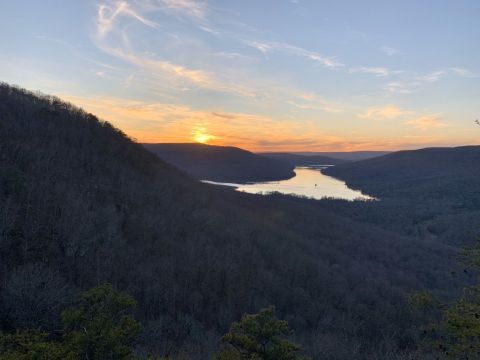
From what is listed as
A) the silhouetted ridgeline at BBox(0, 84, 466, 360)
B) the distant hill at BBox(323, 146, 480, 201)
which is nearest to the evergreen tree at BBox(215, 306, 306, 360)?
the silhouetted ridgeline at BBox(0, 84, 466, 360)

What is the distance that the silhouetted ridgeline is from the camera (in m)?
14.3

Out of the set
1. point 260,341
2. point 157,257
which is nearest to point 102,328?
point 260,341

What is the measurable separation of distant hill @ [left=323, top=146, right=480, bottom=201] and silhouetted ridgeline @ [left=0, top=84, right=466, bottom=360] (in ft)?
311

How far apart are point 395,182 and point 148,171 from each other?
153 meters

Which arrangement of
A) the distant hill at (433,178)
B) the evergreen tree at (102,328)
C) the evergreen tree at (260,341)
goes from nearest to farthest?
the evergreen tree at (102,328) → the evergreen tree at (260,341) → the distant hill at (433,178)

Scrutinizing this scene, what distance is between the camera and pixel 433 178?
15288 cm

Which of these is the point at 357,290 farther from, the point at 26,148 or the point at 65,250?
the point at 26,148

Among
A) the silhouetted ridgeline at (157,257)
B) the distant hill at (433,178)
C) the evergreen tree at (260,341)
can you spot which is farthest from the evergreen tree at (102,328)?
the distant hill at (433,178)

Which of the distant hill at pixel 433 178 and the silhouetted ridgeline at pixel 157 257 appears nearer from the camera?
the silhouetted ridgeline at pixel 157 257

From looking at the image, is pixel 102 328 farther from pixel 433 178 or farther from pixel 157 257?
pixel 433 178

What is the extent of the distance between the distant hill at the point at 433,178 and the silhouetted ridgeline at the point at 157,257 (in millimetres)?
94841

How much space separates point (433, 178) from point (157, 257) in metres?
159

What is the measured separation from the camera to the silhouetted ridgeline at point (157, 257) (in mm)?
14297

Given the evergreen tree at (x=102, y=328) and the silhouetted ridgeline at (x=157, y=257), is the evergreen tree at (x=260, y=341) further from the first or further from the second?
the silhouetted ridgeline at (x=157, y=257)
